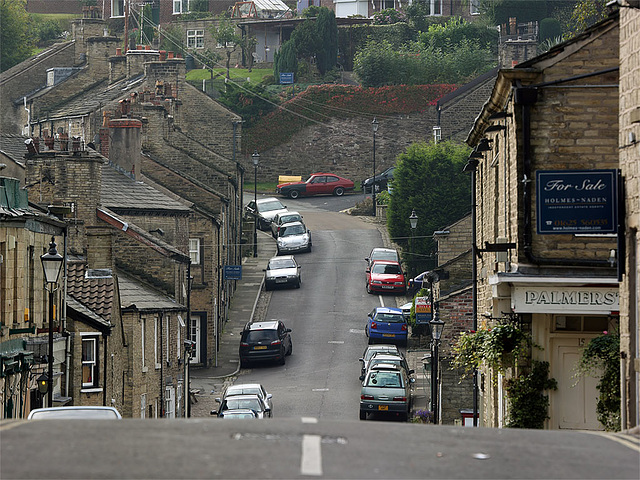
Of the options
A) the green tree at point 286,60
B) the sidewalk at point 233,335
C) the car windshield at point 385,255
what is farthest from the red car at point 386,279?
the green tree at point 286,60

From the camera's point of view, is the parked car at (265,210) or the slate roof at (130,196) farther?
the parked car at (265,210)

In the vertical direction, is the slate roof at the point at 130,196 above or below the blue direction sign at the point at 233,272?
above

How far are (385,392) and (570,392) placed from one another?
51.9 ft

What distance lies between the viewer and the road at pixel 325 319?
122ft

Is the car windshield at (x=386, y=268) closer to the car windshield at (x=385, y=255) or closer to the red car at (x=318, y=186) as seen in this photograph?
the car windshield at (x=385, y=255)

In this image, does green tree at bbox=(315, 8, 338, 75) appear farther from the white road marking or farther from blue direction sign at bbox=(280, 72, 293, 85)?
the white road marking

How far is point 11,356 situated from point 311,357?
22.4 meters

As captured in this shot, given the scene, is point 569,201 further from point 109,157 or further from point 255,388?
point 109,157

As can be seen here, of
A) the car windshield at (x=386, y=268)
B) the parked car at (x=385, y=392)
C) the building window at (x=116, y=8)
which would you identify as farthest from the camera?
the building window at (x=116, y=8)

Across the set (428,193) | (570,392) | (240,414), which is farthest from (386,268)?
(570,392)

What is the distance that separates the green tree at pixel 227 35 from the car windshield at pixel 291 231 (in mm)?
40466

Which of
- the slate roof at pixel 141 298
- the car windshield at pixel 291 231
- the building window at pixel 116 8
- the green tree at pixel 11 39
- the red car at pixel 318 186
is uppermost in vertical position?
the building window at pixel 116 8

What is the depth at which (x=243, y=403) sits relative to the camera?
103 ft

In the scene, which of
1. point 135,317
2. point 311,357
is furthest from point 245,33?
point 135,317
